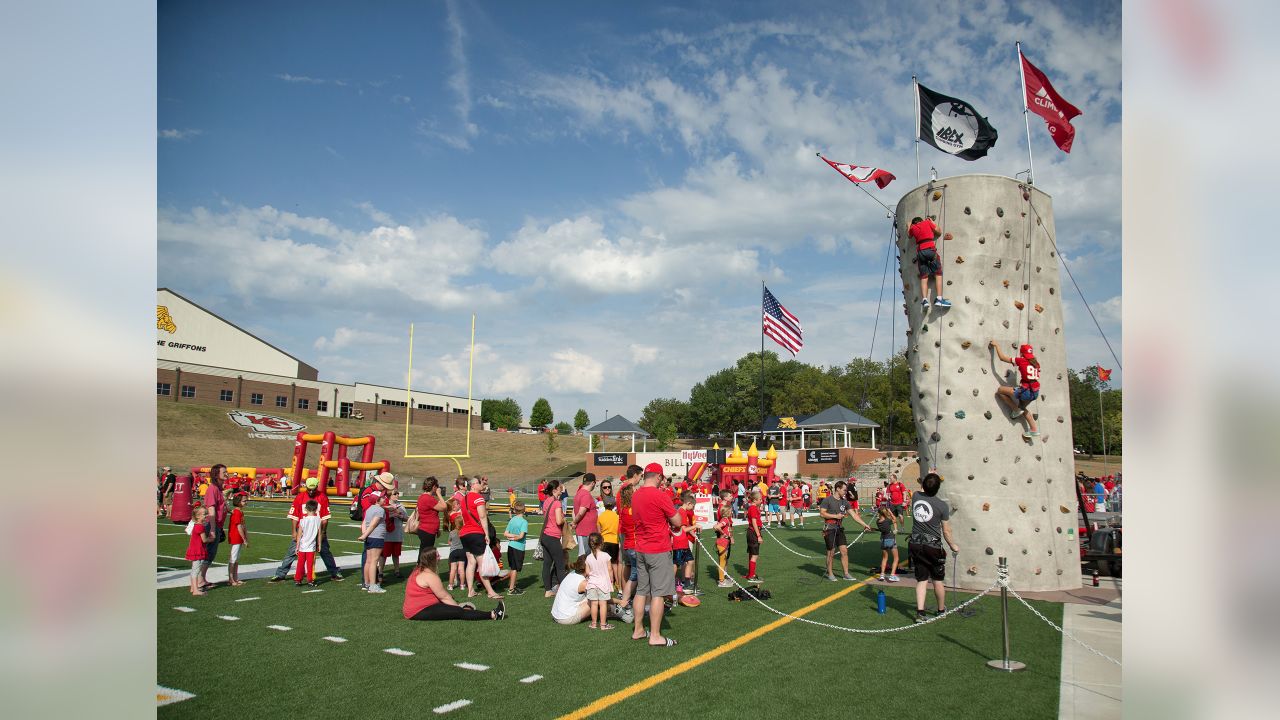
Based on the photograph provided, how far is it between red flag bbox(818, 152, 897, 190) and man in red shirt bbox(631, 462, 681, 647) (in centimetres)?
867

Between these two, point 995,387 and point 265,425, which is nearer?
point 995,387

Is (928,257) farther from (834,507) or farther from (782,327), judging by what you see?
(782,327)

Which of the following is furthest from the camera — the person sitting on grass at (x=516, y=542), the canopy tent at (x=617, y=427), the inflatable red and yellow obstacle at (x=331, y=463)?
the canopy tent at (x=617, y=427)

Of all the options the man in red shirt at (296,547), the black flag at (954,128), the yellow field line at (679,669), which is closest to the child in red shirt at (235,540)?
the man in red shirt at (296,547)

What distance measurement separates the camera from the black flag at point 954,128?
12961 mm

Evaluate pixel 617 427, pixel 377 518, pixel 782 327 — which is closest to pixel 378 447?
pixel 617 427

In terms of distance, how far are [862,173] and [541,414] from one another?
110 m

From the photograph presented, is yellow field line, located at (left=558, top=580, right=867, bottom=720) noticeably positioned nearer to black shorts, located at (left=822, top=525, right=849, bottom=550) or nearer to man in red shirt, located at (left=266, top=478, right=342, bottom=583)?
black shorts, located at (left=822, top=525, right=849, bottom=550)

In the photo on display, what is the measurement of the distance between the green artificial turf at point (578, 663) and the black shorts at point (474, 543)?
0.94 metres

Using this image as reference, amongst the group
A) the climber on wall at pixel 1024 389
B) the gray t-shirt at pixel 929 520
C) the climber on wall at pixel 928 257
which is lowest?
the gray t-shirt at pixel 929 520

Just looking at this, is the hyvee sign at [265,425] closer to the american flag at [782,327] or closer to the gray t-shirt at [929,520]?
the american flag at [782,327]

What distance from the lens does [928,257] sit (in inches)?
Answer: 464
